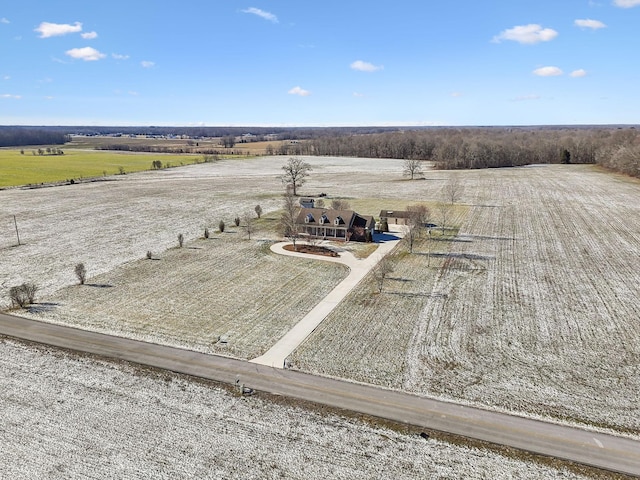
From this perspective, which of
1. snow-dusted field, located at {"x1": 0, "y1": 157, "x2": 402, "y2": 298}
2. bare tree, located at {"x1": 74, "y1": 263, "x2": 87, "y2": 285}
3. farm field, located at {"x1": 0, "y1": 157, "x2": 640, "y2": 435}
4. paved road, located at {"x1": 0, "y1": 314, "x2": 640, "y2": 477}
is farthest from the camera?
snow-dusted field, located at {"x1": 0, "y1": 157, "x2": 402, "y2": 298}

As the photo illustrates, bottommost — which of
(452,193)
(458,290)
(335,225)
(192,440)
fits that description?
(192,440)

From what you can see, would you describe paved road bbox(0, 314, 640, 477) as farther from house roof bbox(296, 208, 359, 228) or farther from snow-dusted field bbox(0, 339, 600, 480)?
house roof bbox(296, 208, 359, 228)

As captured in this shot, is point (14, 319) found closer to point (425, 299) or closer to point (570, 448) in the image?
point (425, 299)

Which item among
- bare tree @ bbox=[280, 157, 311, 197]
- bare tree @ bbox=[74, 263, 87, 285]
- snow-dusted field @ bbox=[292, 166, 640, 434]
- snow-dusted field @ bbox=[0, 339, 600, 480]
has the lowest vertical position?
snow-dusted field @ bbox=[0, 339, 600, 480]

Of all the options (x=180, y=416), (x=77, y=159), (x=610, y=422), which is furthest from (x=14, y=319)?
(x=77, y=159)

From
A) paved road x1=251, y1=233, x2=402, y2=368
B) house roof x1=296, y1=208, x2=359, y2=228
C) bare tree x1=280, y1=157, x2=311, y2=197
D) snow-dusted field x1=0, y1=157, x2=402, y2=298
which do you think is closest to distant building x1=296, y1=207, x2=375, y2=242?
house roof x1=296, y1=208, x2=359, y2=228

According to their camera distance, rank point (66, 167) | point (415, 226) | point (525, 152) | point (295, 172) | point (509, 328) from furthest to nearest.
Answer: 1. point (525, 152)
2. point (66, 167)
3. point (295, 172)
4. point (415, 226)
5. point (509, 328)

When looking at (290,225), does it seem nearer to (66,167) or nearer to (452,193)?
(452,193)

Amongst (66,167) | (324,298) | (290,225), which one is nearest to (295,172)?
(290,225)
